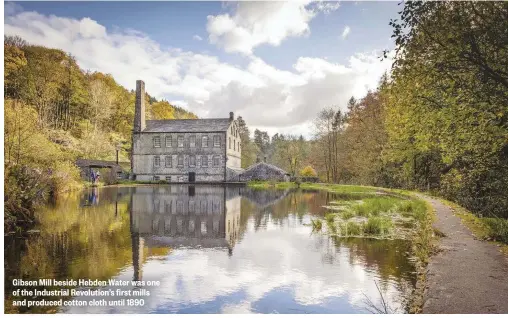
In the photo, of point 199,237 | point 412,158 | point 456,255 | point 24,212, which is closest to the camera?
point 456,255

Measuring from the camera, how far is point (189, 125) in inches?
1769

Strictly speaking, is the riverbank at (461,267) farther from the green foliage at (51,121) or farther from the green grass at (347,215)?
the green foliage at (51,121)

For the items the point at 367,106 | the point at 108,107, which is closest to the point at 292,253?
the point at 367,106

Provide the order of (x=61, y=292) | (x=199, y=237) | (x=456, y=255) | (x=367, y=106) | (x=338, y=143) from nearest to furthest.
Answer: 1. (x=61, y=292)
2. (x=456, y=255)
3. (x=199, y=237)
4. (x=367, y=106)
5. (x=338, y=143)

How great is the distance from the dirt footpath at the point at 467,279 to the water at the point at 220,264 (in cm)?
56

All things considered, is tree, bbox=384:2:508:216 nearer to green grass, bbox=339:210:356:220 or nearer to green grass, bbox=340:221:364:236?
green grass, bbox=340:221:364:236

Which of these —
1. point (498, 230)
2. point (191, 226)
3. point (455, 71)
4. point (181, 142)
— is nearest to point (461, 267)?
point (455, 71)

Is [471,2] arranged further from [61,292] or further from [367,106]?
[367,106]

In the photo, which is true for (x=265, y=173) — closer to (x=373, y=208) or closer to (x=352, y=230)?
(x=373, y=208)

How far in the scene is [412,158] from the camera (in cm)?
2383

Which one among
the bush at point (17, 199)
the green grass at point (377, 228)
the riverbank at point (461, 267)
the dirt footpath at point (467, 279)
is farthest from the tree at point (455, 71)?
the bush at point (17, 199)

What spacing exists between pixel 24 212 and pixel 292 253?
26.1ft

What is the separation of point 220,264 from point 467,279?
4.35 metres
